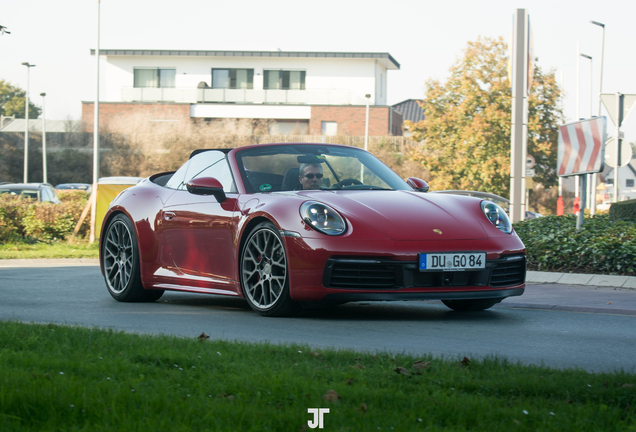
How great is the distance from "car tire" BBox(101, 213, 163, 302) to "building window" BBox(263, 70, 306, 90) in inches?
1960

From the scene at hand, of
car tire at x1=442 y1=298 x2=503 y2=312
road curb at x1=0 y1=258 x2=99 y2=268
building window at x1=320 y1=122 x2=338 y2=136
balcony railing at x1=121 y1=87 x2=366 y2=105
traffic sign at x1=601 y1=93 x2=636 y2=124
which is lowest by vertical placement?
road curb at x1=0 y1=258 x2=99 y2=268

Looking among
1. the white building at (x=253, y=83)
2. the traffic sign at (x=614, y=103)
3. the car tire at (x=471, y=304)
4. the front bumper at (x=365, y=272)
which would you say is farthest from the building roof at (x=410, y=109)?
the front bumper at (x=365, y=272)

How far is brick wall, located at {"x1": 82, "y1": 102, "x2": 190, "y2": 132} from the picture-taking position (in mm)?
54125

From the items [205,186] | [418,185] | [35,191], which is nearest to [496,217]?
[418,185]

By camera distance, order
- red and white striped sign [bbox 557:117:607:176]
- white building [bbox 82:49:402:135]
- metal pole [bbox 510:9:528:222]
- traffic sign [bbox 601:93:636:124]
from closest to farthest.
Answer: red and white striped sign [bbox 557:117:607:176]
traffic sign [bbox 601:93:636:124]
metal pole [bbox 510:9:528:222]
white building [bbox 82:49:402:135]

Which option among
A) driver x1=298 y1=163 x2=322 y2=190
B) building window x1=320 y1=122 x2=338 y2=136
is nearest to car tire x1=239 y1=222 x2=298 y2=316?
driver x1=298 y1=163 x2=322 y2=190

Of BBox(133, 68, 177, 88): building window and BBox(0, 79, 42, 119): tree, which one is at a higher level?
BBox(0, 79, 42, 119): tree

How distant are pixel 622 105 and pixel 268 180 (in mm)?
9713

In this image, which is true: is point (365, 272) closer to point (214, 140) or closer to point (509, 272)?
point (509, 272)

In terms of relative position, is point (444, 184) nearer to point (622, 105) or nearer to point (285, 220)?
point (622, 105)

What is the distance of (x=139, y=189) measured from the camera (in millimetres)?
8328

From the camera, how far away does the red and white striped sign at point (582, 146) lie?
1105cm

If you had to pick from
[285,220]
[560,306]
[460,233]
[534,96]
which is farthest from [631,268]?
[534,96]

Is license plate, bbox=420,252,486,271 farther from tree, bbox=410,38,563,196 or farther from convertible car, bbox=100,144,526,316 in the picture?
tree, bbox=410,38,563,196
